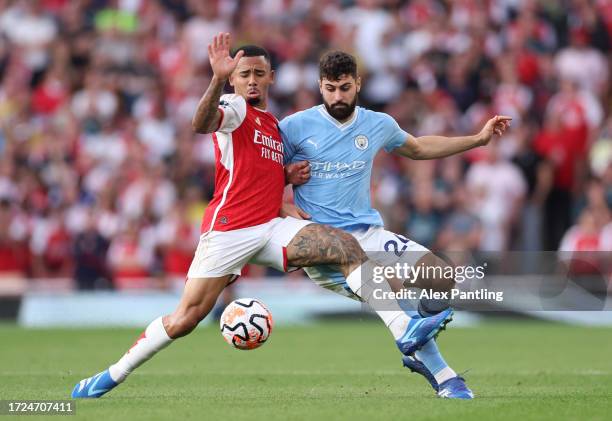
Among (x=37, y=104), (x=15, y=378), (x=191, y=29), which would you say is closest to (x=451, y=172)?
(x=191, y=29)

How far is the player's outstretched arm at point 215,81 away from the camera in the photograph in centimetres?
866

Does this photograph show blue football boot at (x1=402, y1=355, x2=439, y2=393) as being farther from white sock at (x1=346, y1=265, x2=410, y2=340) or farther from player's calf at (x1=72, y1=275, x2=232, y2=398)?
player's calf at (x1=72, y1=275, x2=232, y2=398)

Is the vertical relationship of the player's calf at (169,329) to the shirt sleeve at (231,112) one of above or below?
below

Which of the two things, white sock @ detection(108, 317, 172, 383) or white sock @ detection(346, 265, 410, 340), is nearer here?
white sock @ detection(346, 265, 410, 340)

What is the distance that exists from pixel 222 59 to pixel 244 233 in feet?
4.72

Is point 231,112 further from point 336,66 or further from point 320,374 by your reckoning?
point 320,374

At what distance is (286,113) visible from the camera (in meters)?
20.0

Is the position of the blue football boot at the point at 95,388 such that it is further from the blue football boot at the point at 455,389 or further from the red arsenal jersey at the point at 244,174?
the blue football boot at the point at 455,389

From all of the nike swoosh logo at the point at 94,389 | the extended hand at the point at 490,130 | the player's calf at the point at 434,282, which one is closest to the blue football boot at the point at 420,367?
the player's calf at the point at 434,282

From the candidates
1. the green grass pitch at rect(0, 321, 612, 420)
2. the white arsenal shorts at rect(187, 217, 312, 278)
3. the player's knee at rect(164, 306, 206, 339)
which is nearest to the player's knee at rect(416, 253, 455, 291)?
the green grass pitch at rect(0, 321, 612, 420)

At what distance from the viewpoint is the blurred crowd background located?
738 inches

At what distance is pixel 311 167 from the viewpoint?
974 cm

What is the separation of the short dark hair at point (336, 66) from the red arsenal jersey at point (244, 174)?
62 centimetres

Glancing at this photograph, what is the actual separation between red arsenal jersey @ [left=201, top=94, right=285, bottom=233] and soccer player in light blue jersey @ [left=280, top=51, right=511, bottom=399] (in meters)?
0.27
